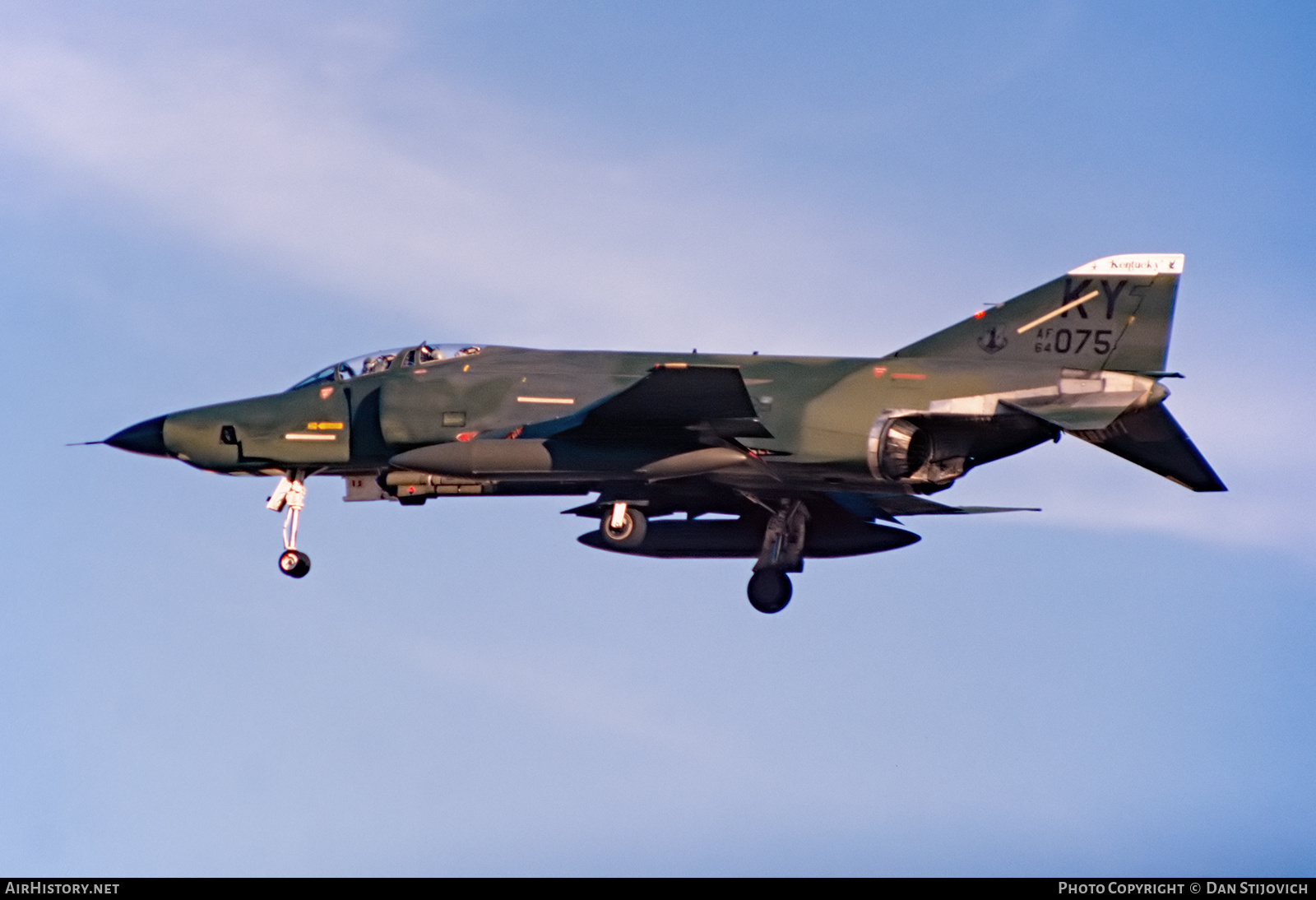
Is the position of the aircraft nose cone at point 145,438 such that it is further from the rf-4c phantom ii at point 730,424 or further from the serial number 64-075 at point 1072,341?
the serial number 64-075 at point 1072,341

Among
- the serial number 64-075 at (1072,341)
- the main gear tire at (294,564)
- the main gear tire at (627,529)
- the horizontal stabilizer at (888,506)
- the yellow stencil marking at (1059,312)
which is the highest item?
the yellow stencil marking at (1059,312)

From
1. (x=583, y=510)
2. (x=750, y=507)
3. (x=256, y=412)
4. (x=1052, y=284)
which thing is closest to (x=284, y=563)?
(x=256, y=412)

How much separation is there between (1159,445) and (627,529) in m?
6.87

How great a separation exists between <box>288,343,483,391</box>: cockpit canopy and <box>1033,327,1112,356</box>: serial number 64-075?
7.48 m

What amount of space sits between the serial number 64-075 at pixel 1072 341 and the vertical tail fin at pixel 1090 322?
10mm

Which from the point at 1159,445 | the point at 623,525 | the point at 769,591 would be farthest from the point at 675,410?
the point at 1159,445

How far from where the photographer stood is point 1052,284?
25.8m

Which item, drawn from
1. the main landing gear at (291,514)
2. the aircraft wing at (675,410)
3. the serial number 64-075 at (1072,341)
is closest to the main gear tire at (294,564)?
the main landing gear at (291,514)

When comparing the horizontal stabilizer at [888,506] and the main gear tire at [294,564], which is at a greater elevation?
the horizontal stabilizer at [888,506]

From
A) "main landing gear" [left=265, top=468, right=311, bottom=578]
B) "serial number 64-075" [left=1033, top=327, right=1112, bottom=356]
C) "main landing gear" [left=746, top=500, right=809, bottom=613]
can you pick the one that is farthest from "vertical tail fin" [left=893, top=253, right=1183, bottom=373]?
"main landing gear" [left=265, top=468, right=311, bottom=578]

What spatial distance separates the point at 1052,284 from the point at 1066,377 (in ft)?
4.52

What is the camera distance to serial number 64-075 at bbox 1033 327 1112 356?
25.3m

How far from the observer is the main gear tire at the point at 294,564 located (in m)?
26.8

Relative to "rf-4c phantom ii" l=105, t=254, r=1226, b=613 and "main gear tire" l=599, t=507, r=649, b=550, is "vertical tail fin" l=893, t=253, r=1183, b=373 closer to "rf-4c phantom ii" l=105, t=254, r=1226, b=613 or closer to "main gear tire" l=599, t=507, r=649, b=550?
"rf-4c phantom ii" l=105, t=254, r=1226, b=613
